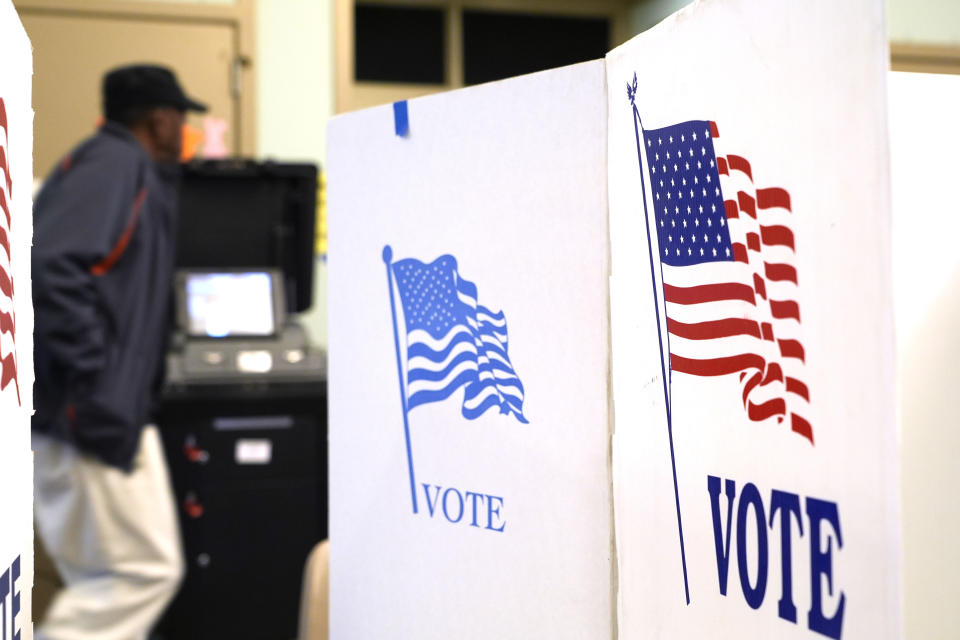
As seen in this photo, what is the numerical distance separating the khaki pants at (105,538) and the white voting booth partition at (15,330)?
1.72 m

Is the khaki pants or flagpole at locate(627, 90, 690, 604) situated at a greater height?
flagpole at locate(627, 90, 690, 604)

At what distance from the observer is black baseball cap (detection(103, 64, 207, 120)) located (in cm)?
262

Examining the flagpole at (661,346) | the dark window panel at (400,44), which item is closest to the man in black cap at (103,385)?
the flagpole at (661,346)

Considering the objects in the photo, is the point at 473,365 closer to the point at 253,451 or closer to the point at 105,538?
the point at 105,538

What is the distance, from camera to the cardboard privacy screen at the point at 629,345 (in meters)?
0.58

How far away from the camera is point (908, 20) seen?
13.9 ft

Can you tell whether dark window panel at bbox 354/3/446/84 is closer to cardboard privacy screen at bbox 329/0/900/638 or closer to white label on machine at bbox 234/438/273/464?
white label on machine at bbox 234/438/273/464

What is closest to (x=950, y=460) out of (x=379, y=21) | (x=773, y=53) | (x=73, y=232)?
(x=773, y=53)

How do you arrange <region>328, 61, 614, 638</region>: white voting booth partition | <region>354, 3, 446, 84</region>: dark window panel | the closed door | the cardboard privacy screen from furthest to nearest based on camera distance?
<region>354, 3, 446, 84</region>: dark window panel, the closed door, <region>328, 61, 614, 638</region>: white voting booth partition, the cardboard privacy screen

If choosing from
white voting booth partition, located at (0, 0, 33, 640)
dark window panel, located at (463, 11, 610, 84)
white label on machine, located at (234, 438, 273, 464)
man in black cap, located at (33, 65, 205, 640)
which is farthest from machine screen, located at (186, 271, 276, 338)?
white voting booth partition, located at (0, 0, 33, 640)

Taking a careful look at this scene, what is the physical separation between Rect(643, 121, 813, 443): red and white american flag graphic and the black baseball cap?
213 cm

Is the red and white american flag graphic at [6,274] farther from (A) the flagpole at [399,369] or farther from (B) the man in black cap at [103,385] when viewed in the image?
(B) the man in black cap at [103,385]

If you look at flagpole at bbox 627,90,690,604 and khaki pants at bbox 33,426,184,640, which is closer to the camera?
flagpole at bbox 627,90,690,604

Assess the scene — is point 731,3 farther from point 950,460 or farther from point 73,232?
point 73,232
